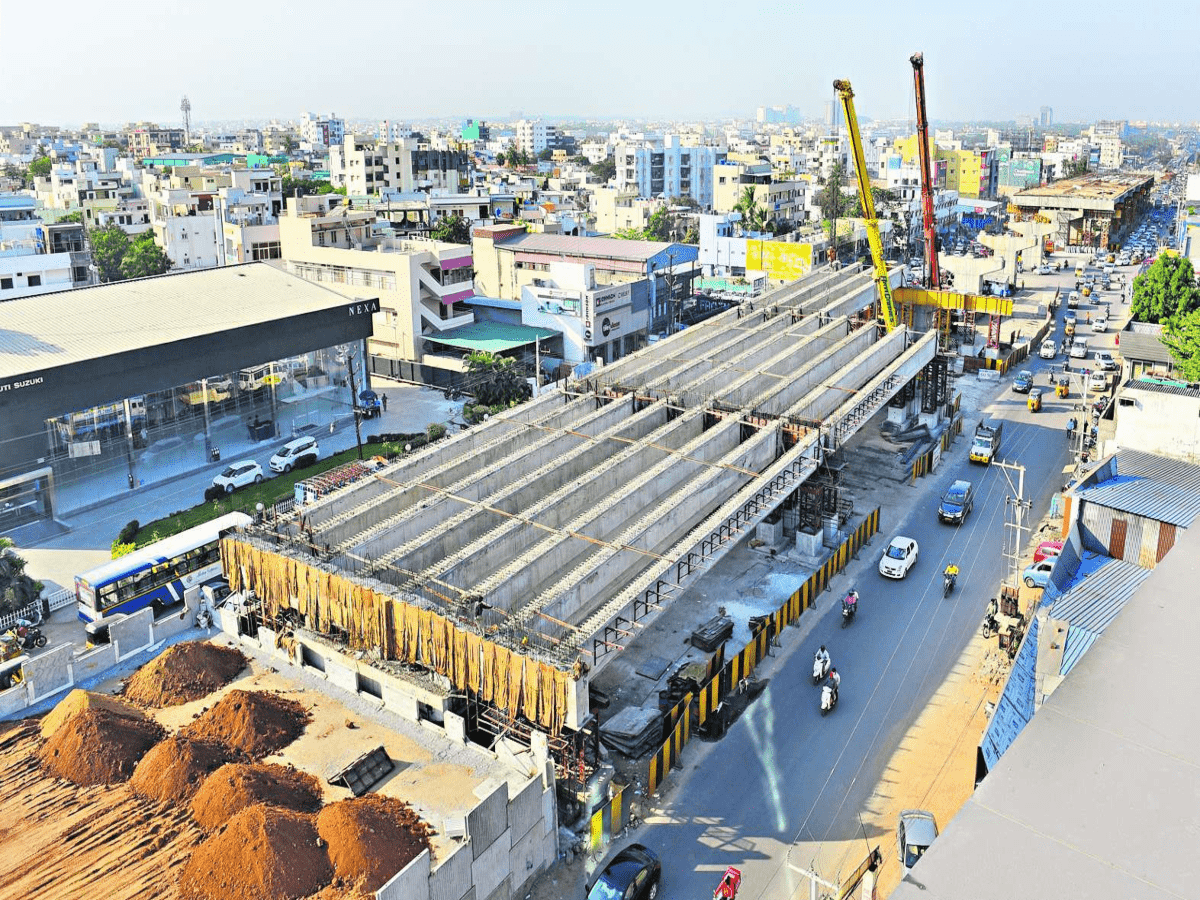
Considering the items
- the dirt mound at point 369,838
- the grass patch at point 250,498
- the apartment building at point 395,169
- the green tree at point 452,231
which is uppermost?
the apartment building at point 395,169

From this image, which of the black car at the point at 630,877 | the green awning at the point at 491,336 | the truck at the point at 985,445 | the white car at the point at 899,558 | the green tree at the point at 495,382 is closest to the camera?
the black car at the point at 630,877

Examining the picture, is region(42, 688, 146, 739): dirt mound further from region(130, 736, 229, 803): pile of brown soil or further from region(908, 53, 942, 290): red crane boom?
region(908, 53, 942, 290): red crane boom

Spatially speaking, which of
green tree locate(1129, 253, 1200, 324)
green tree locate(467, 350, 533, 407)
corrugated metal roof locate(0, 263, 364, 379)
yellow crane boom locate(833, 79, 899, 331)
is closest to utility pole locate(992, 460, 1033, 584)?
yellow crane boom locate(833, 79, 899, 331)

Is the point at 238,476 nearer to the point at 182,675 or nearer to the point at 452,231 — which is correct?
the point at 182,675

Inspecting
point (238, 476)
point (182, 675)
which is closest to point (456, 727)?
point (182, 675)

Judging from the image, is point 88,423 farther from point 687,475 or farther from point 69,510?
point 687,475

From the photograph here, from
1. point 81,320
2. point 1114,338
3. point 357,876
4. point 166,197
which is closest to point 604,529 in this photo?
point 357,876

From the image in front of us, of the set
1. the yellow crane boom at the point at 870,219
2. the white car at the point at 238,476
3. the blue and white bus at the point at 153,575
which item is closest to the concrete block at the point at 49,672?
the blue and white bus at the point at 153,575

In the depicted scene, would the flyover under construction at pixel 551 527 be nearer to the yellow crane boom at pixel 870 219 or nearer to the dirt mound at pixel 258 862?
the dirt mound at pixel 258 862
